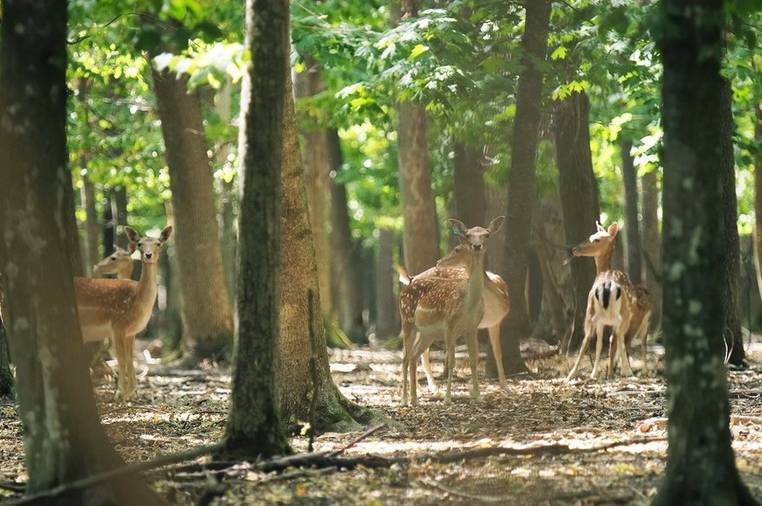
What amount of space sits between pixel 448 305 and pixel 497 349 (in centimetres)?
157

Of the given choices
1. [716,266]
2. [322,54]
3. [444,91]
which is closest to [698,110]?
[716,266]

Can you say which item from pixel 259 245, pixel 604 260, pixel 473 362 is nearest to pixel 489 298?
pixel 473 362

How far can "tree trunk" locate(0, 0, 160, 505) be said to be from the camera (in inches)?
295

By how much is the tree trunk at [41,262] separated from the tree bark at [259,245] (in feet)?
4.29

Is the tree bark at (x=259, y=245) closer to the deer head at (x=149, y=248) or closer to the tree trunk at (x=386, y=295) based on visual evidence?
the deer head at (x=149, y=248)

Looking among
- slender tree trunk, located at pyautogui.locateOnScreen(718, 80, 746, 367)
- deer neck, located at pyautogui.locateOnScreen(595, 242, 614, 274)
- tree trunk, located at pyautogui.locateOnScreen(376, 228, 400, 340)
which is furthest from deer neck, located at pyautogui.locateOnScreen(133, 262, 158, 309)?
tree trunk, located at pyautogui.locateOnScreen(376, 228, 400, 340)

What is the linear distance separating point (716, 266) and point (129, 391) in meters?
9.81

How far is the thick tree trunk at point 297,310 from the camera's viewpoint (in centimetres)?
1153

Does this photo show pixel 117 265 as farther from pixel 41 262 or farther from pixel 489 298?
pixel 41 262

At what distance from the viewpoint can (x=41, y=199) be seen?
24.6ft

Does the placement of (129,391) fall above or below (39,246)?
below

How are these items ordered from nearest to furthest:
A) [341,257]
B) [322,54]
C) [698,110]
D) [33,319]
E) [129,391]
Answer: [698,110] → [33,319] → [129,391] → [322,54] → [341,257]

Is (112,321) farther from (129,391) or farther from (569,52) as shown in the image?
(569,52)

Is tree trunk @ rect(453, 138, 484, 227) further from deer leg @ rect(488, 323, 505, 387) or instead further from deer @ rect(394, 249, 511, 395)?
deer leg @ rect(488, 323, 505, 387)
